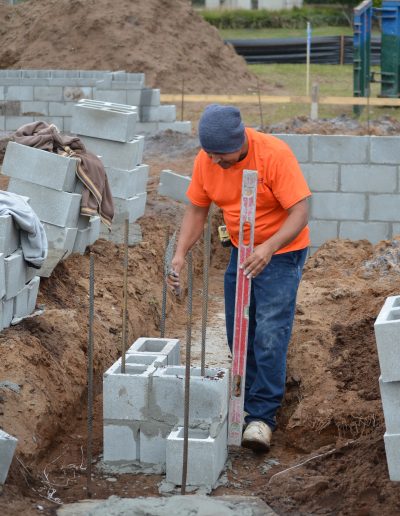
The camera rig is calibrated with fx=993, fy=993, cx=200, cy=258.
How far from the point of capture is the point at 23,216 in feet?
20.2

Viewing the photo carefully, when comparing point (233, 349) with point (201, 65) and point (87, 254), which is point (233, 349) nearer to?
point (87, 254)

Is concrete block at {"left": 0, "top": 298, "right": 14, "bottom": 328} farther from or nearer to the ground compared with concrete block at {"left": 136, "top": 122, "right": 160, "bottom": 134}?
nearer to the ground

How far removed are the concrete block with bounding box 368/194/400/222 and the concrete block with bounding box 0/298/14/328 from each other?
4.24 meters

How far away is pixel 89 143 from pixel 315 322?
305cm

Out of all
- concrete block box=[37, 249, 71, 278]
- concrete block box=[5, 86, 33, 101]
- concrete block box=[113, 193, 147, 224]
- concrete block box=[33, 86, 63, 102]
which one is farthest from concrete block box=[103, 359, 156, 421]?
concrete block box=[5, 86, 33, 101]

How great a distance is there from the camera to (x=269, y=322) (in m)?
5.35

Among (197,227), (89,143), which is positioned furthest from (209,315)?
(197,227)

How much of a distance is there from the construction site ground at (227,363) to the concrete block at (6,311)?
8cm

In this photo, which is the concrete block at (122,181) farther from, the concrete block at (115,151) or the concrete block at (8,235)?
the concrete block at (8,235)

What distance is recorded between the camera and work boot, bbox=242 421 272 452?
5.36m

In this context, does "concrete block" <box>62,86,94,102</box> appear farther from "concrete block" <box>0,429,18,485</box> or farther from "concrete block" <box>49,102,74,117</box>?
"concrete block" <box>0,429,18,485</box>

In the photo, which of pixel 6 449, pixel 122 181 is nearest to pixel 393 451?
pixel 6 449

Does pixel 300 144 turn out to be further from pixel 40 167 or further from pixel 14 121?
pixel 14 121

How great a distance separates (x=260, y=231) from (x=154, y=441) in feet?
4.05
